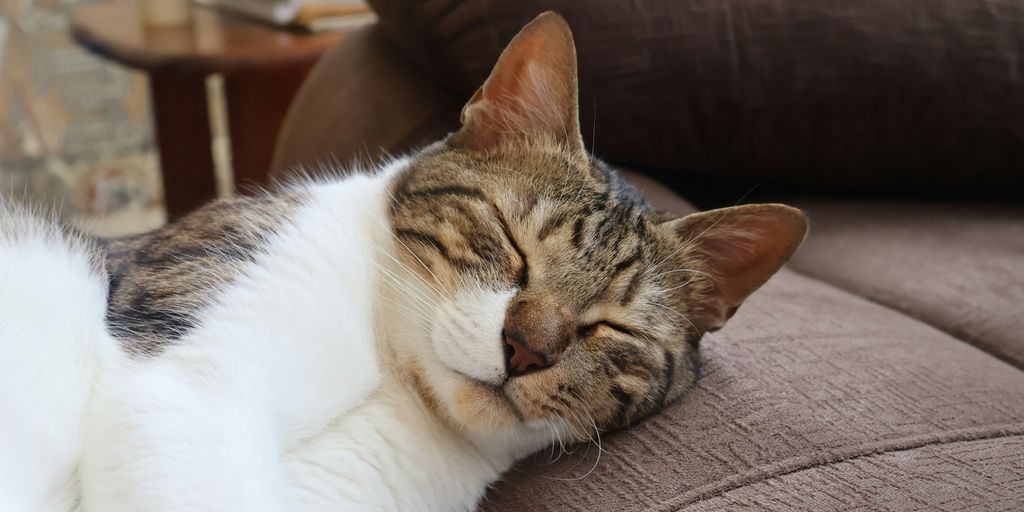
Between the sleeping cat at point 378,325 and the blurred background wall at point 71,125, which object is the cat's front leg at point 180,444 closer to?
the sleeping cat at point 378,325

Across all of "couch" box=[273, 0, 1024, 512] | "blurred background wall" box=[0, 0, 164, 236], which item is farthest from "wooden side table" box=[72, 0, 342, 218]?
"blurred background wall" box=[0, 0, 164, 236]

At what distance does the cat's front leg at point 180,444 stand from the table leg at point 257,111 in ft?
4.80

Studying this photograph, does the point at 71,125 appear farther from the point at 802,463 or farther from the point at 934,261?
the point at 802,463

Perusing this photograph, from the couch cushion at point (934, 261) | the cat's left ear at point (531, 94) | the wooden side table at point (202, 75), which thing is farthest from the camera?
the wooden side table at point (202, 75)

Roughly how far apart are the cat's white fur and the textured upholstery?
61 centimetres

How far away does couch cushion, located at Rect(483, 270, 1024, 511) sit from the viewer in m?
0.94

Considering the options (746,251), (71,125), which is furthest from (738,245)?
(71,125)

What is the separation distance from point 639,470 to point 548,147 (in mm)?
476

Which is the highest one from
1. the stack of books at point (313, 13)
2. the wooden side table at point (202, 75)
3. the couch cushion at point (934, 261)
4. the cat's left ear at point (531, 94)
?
the stack of books at point (313, 13)

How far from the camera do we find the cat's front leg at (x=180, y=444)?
2.83 ft

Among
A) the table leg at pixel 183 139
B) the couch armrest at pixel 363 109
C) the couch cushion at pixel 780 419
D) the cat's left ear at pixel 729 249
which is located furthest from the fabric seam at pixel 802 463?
the table leg at pixel 183 139

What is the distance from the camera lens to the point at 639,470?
97 cm

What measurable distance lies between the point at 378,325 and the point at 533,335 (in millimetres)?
236

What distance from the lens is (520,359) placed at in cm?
96
